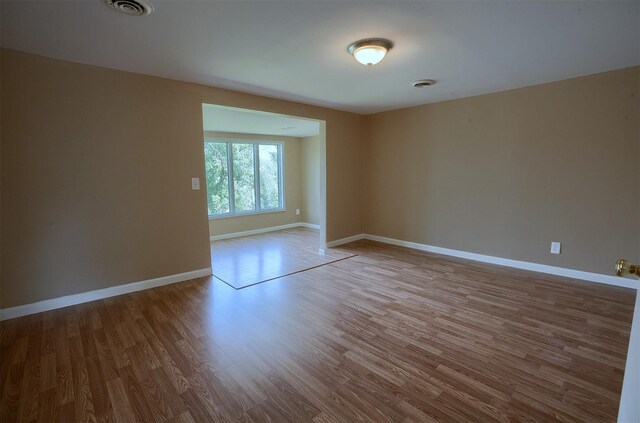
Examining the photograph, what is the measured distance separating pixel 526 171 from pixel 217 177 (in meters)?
5.36

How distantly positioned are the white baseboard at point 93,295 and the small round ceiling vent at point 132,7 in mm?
2566

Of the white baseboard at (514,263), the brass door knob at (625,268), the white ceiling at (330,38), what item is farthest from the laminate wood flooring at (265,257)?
the brass door knob at (625,268)

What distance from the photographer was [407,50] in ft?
8.15

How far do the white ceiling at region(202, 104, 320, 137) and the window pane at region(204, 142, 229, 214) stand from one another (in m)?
0.41

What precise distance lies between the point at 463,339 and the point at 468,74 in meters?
2.65

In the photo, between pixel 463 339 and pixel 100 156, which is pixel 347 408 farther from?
pixel 100 156

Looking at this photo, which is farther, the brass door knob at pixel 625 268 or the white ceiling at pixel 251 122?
the white ceiling at pixel 251 122

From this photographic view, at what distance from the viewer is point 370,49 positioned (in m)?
2.31

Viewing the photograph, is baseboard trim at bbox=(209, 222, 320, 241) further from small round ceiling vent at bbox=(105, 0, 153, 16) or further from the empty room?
small round ceiling vent at bbox=(105, 0, 153, 16)

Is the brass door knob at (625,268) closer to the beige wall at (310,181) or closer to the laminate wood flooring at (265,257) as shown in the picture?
the laminate wood flooring at (265,257)

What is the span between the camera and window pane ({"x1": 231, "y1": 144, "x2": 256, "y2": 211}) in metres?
6.42

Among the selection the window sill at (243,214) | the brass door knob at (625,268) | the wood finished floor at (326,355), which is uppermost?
the brass door knob at (625,268)

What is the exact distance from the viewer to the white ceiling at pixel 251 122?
4.39 m

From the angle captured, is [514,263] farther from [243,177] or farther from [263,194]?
[243,177]
